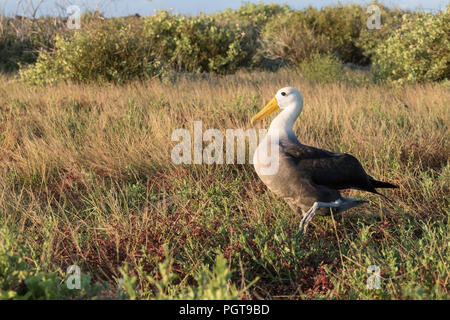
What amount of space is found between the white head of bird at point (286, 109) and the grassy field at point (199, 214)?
0.67 m

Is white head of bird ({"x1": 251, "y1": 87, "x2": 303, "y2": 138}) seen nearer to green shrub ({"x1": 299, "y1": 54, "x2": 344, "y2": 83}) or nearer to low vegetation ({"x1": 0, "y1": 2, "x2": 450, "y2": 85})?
low vegetation ({"x1": 0, "y1": 2, "x2": 450, "y2": 85})

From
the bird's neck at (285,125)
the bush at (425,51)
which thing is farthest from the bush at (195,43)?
the bird's neck at (285,125)

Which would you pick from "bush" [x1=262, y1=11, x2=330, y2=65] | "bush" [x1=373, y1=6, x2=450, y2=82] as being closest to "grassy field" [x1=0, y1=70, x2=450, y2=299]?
"bush" [x1=373, y1=6, x2=450, y2=82]

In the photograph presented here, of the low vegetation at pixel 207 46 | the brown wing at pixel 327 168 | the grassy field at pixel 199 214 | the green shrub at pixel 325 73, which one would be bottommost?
the grassy field at pixel 199 214

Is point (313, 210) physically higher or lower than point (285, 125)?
lower

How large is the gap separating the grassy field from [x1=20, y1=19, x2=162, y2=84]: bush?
246 centimetres

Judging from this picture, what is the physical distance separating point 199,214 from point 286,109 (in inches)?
44.5

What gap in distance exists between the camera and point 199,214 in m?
3.69

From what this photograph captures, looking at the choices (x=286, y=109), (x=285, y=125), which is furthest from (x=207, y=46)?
(x=285, y=125)

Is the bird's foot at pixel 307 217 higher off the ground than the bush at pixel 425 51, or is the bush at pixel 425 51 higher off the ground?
the bush at pixel 425 51

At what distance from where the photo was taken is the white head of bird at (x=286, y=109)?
3.42m

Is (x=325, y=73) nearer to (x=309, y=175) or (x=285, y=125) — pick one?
(x=285, y=125)

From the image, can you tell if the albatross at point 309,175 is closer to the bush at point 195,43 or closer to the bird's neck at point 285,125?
the bird's neck at point 285,125

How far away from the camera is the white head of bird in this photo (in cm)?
342
